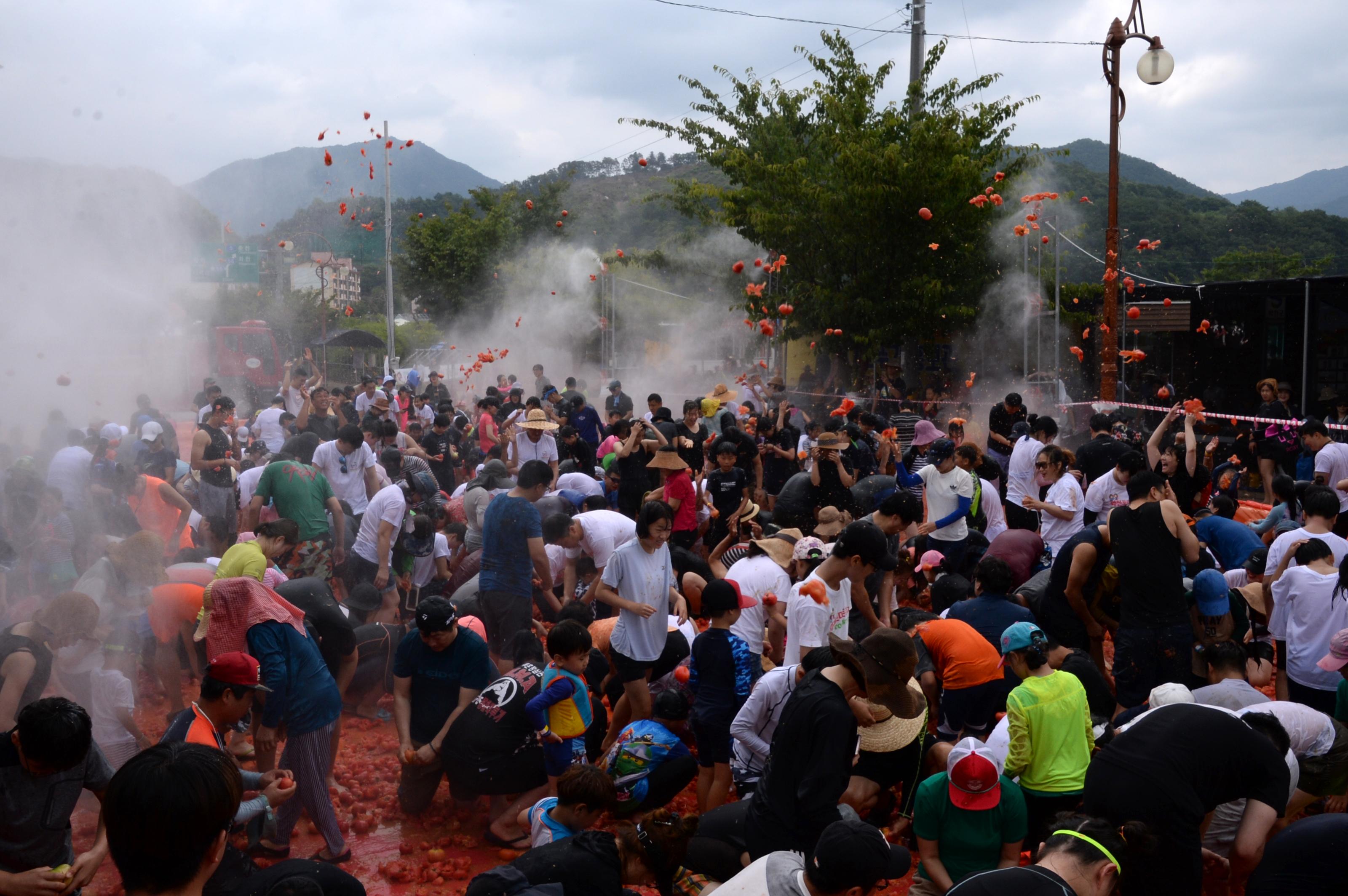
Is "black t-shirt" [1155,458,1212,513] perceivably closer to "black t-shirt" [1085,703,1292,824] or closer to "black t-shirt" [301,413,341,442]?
"black t-shirt" [1085,703,1292,824]

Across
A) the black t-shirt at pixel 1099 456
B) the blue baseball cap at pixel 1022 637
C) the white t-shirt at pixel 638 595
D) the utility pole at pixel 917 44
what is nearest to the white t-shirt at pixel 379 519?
the white t-shirt at pixel 638 595

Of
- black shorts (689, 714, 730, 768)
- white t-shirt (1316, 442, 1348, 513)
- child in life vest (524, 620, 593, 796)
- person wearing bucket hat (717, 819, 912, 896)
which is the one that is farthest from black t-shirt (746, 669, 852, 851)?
white t-shirt (1316, 442, 1348, 513)

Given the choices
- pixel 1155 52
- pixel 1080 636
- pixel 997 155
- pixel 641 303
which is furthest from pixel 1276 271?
pixel 1080 636

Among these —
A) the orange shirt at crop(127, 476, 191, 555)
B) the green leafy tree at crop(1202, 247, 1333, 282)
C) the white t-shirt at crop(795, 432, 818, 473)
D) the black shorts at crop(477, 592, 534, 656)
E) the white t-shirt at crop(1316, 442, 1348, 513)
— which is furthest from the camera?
the green leafy tree at crop(1202, 247, 1333, 282)

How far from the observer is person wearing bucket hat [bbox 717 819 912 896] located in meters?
2.85

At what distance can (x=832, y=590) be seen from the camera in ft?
17.5

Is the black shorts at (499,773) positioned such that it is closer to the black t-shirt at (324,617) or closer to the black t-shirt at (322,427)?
the black t-shirt at (324,617)

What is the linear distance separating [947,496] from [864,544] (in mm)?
3187

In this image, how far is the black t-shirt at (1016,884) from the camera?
9.22 ft

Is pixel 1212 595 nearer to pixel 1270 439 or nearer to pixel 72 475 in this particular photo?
pixel 1270 439

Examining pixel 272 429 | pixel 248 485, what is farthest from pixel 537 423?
pixel 272 429

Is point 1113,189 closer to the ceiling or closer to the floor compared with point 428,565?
closer to the ceiling

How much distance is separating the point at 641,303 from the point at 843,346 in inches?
533

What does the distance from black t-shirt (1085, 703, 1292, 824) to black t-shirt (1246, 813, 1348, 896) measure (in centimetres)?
21
